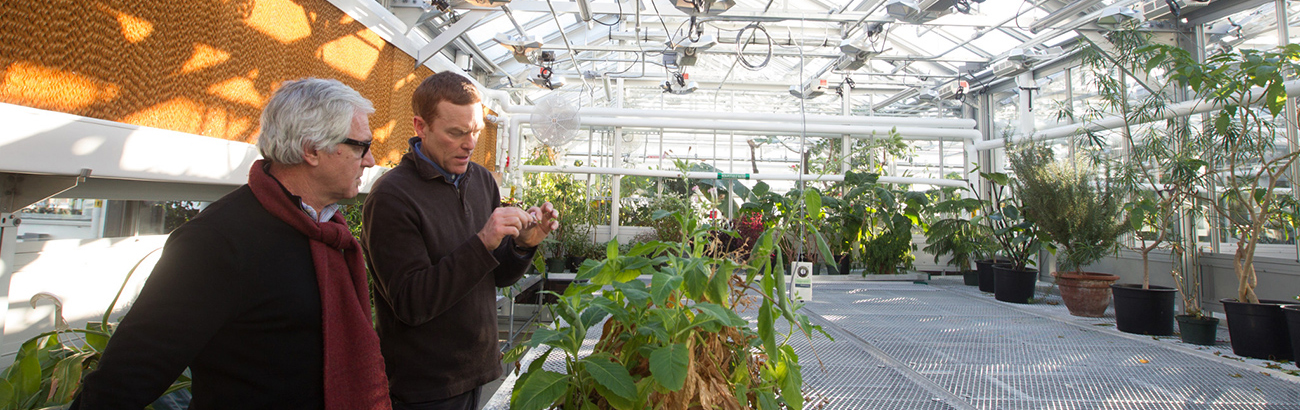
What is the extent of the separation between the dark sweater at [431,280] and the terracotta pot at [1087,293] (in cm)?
445

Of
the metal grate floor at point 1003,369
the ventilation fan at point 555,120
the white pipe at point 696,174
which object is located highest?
the ventilation fan at point 555,120

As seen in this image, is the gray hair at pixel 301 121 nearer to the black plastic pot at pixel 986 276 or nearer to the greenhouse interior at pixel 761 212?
the greenhouse interior at pixel 761 212

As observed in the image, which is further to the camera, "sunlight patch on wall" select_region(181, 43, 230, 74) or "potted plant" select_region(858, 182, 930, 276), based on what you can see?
"potted plant" select_region(858, 182, 930, 276)

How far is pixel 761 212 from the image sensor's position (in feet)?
22.4

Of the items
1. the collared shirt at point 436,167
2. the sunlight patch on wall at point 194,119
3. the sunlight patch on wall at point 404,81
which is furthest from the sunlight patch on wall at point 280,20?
the collared shirt at point 436,167

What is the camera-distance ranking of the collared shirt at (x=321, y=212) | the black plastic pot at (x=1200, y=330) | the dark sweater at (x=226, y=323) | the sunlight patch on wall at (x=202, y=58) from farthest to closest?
1. the black plastic pot at (x=1200, y=330)
2. the sunlight patch on wall at (x=202, y=58)
3. the collared shirt at (x=321, y=212)
4. the dark sweater at (x=226, y=323)

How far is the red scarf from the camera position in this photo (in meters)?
0.91

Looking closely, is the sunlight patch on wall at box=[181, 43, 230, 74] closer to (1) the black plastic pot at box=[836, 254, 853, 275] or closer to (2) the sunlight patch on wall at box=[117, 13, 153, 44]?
(2) the sunlight patch on wall at box=[117, 13, 153, 44]

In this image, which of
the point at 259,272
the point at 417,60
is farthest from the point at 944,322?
the point at 417,60

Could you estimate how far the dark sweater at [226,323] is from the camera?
0.75 metres

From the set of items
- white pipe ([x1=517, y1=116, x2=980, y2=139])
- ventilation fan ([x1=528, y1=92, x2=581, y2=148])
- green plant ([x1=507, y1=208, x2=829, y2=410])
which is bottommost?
green plant ([x1=507, y1=208, x2=829, y2=410])

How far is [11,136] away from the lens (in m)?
1.71

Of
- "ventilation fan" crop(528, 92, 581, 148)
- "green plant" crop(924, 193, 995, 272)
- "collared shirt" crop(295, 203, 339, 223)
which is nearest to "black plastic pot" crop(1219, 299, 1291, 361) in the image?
"green plant" crop(924, 193, 995, 272)

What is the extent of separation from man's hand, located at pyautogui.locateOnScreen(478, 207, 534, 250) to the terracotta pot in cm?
457
